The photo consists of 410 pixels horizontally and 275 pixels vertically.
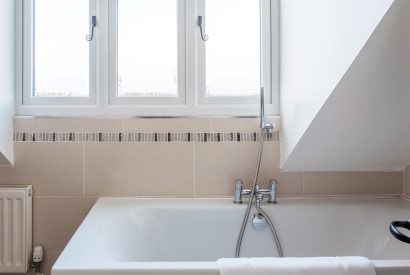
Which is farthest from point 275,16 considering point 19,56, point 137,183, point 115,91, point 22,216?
point 22,216

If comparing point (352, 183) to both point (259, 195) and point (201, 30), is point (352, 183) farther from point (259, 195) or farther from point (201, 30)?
point (201, 30)

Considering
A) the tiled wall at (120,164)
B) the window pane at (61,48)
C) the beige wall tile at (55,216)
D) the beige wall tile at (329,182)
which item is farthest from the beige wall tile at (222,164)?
the window pane at (61,48)

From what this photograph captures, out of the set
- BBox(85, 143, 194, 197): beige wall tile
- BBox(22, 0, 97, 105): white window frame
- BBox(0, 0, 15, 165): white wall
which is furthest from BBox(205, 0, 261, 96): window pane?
BBox(0, 0, 15, 165): white wall

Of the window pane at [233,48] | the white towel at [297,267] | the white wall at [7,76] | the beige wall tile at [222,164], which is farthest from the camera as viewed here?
the window pane at [233,48]

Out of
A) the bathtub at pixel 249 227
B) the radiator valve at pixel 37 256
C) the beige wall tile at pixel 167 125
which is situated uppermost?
the beige wall tile at pixel 167 125

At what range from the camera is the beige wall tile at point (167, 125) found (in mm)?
1854

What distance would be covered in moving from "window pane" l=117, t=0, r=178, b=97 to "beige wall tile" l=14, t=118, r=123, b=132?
217 mm

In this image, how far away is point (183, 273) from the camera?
40.3 inches

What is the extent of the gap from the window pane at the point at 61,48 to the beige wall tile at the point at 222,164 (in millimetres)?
769

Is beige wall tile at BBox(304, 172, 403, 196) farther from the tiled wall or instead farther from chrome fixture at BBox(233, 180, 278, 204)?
chrome fixture at BBox(233, 180, 278, 204)

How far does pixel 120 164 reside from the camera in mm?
1854

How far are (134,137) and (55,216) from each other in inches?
23.7

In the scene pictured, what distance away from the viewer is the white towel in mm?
1017

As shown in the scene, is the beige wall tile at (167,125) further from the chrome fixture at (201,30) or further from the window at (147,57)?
the chrome fixture at (201,30)
